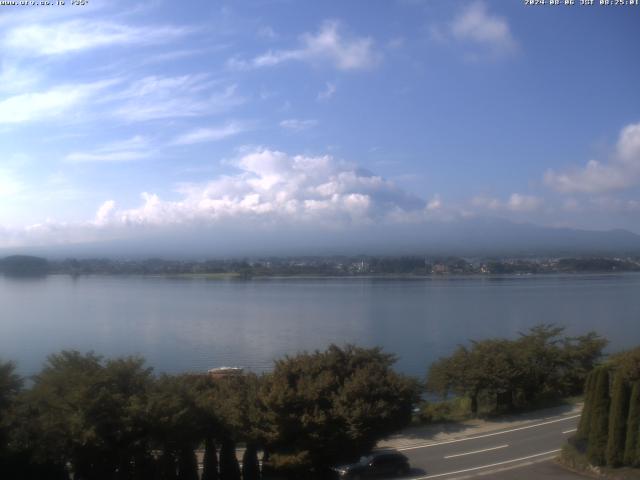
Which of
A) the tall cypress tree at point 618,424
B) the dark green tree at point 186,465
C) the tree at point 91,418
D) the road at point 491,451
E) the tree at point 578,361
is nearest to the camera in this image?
the tree at point 91,418

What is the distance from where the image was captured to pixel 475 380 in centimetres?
1301

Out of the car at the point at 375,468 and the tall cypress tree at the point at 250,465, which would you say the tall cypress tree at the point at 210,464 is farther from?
the car at the point at 375,468

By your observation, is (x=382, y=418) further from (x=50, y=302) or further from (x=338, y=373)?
(x=50, y=302)

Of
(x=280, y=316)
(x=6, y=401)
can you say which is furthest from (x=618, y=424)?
(x=280, y=316)

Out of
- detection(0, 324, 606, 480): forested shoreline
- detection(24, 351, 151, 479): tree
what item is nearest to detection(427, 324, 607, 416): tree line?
detection(0, 324, 606, 480): forested shoreline

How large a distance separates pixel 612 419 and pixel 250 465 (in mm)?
4885

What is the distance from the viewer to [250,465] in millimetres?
7594

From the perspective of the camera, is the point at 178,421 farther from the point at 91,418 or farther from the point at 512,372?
the point at 512,372

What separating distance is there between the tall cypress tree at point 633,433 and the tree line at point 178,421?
9.69ft

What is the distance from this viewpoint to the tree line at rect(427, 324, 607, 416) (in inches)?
514

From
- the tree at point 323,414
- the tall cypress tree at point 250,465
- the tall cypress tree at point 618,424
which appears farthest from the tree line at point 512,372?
the tall cypress tree at point 250,465

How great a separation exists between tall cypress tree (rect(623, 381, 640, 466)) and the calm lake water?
1333 cm

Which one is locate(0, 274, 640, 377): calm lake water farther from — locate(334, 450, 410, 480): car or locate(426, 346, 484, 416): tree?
locate(334, 450, 410, 480): car

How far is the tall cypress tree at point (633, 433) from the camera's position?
25.2 feet
